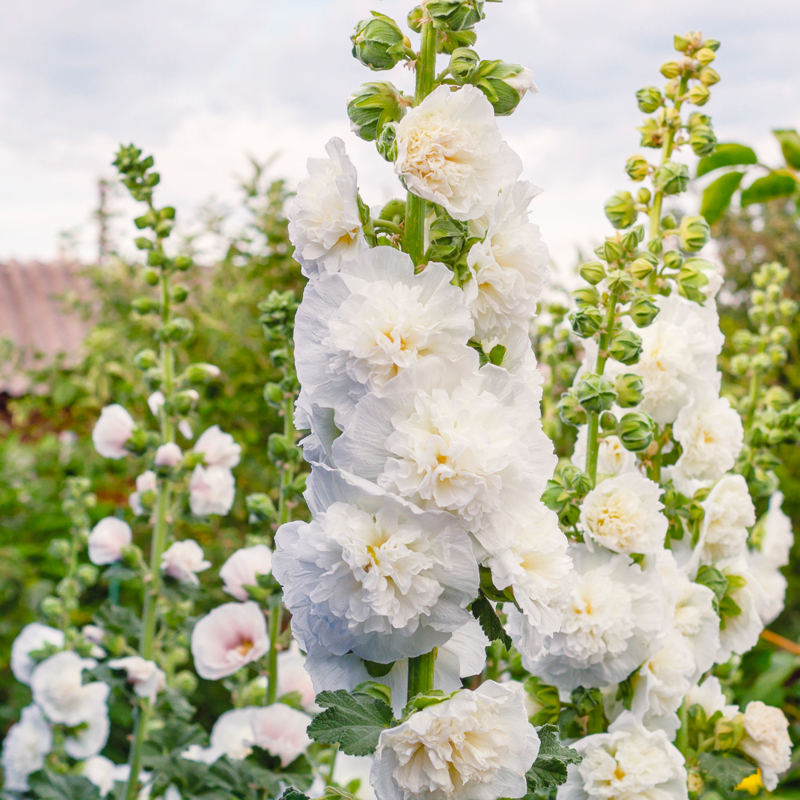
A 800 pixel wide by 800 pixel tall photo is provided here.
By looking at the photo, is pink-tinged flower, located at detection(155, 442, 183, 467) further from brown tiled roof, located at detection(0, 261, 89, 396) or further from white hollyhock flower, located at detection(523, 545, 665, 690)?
brown tiled roof, located at detection(0, 261, 89, 396)

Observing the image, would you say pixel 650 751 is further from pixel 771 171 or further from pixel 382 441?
pixel 771 171

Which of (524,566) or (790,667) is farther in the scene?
(790,667)

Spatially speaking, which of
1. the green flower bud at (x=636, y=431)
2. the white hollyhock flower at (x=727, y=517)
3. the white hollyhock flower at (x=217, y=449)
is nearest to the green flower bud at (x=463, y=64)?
the green flower bud at (x=636, y=431)

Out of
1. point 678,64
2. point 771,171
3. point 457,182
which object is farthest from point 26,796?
point 771,171

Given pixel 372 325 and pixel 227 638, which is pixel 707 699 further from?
pixel 372 325

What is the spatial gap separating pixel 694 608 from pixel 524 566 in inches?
17.0

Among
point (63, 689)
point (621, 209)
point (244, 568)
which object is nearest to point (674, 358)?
point (621, 209)

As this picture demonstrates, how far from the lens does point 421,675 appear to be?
2.19 ft

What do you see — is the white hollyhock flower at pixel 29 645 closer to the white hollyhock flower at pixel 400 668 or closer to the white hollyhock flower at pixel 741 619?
the white hollyhock flower at pixel 400 668

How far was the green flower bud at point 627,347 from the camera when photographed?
0.89 meters

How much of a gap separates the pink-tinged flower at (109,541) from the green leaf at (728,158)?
134cm

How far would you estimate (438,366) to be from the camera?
62cm

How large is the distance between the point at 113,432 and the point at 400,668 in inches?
34.0

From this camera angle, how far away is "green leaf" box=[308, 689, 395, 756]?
0.62 meters
